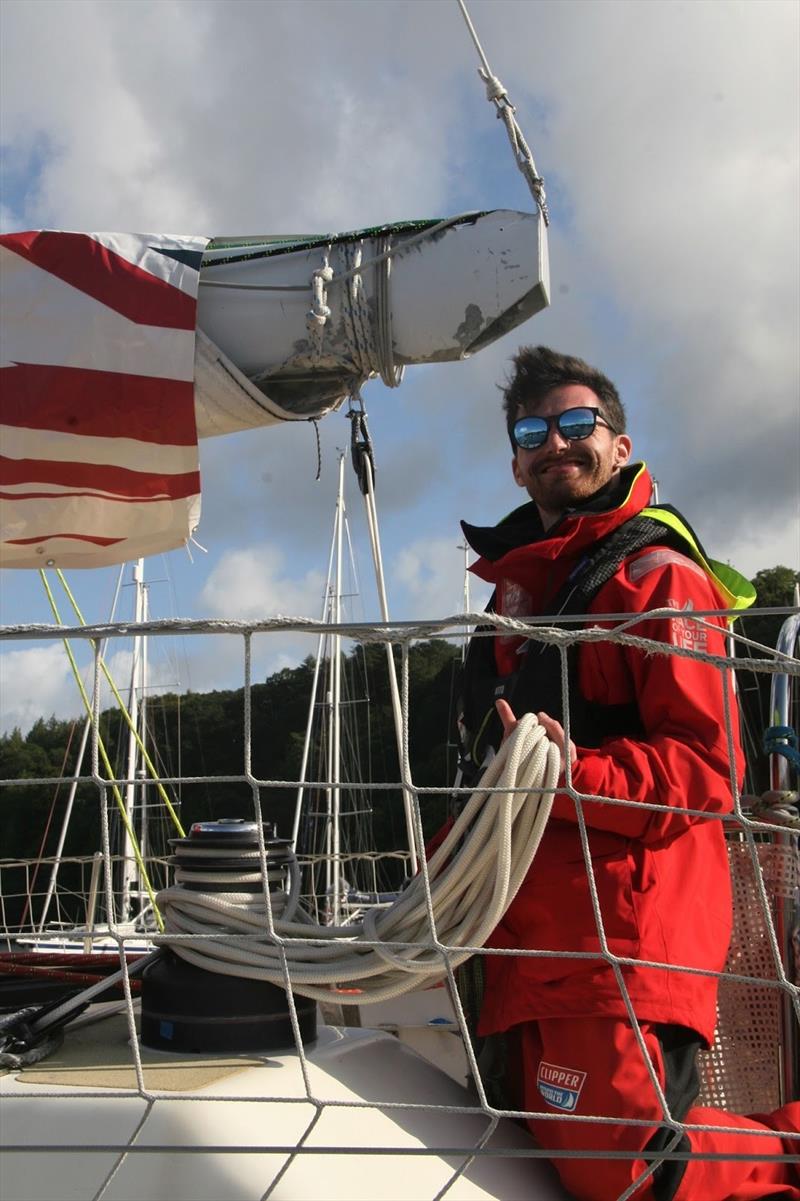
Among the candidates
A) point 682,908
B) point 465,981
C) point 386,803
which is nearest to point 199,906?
point 465,981

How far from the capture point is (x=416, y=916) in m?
1.93

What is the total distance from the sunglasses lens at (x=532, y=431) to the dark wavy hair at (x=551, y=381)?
95 mm

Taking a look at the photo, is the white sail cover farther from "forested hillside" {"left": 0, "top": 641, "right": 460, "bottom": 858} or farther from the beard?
"forested hillside" {"left": 0, "top": 641, "right": 460, "bottom": 858}

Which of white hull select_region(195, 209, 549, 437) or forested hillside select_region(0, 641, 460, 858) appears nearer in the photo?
white hull select_region(195, 209, 549, 437)

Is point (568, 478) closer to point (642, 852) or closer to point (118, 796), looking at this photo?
point (642, 852)

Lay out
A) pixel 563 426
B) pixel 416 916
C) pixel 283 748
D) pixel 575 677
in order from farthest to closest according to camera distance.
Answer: pixel 283 748 → pixel 563 426 → pixel 575 677 → pixel 416 916

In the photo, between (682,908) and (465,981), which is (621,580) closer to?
(682,908)

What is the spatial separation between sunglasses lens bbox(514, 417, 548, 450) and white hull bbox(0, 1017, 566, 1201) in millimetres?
1274

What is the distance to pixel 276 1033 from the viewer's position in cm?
203

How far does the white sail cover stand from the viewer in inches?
102

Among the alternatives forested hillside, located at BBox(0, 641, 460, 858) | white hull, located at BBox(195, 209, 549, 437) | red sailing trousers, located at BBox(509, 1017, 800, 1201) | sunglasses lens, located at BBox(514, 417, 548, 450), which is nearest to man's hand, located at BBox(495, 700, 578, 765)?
red sailing trousers, located at BBox(509, 1017, 800, 1201)

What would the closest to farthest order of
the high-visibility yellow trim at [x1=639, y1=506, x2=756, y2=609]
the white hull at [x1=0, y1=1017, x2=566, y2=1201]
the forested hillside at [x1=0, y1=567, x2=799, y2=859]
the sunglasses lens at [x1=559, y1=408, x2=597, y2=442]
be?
the white hull at [x1=0, y1=1017, x2=566, y2=1201] → the high-visibility yellow trim at [x1=639, y1=506, x2=756, y2=609] → the sunglasses lens at [x1=559, y1=408, x2=597, y2=442] → the forested hillside at [x1=0, y1=567, x2=799, y2=859]

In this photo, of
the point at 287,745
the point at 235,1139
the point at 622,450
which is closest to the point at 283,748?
the point at 287,745

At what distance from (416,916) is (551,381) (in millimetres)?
1179
